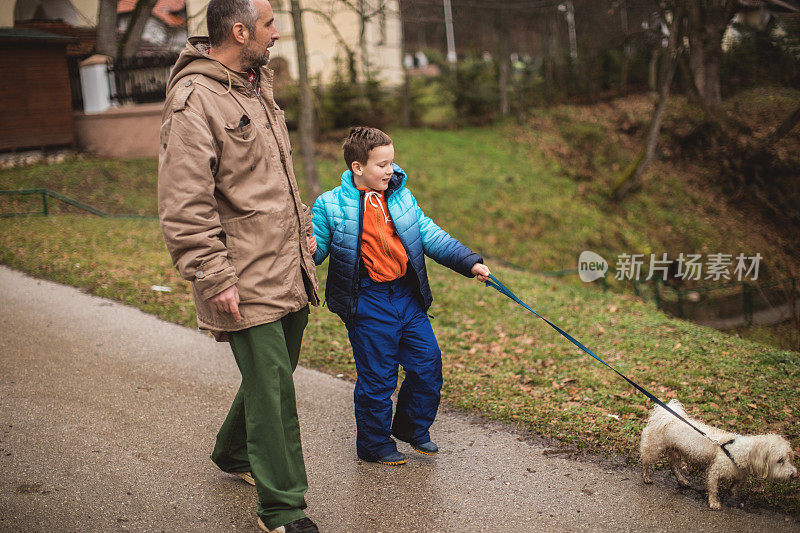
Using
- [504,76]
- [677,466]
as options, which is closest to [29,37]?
[504,76]

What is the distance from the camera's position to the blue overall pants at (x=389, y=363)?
374 cm

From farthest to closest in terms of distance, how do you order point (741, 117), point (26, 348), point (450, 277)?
1. point (741, 117)
2. point (450, 277)
3. point (26, 348)

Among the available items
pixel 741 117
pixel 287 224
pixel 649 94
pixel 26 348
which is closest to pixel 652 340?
pixel 287 224

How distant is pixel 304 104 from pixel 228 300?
10679mm

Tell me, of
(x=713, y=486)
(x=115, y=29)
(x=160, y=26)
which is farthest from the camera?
(x=160, y=26)

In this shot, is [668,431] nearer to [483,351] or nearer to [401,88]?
[483,351]

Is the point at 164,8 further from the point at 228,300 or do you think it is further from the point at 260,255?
the point at 228,300

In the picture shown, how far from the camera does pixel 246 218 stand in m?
2.91

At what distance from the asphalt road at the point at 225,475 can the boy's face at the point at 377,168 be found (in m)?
1.64

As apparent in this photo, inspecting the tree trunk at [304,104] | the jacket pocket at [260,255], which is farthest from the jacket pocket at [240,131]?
the tree trunk at [304,104]

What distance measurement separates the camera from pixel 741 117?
1975cm

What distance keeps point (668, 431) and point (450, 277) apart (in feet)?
21.4

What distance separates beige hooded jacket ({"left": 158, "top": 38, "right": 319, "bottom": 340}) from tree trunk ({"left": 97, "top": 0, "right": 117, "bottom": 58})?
16.6 m

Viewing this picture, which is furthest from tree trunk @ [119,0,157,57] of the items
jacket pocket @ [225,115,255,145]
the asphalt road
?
jacket pocket @ [225,115,255,145]
